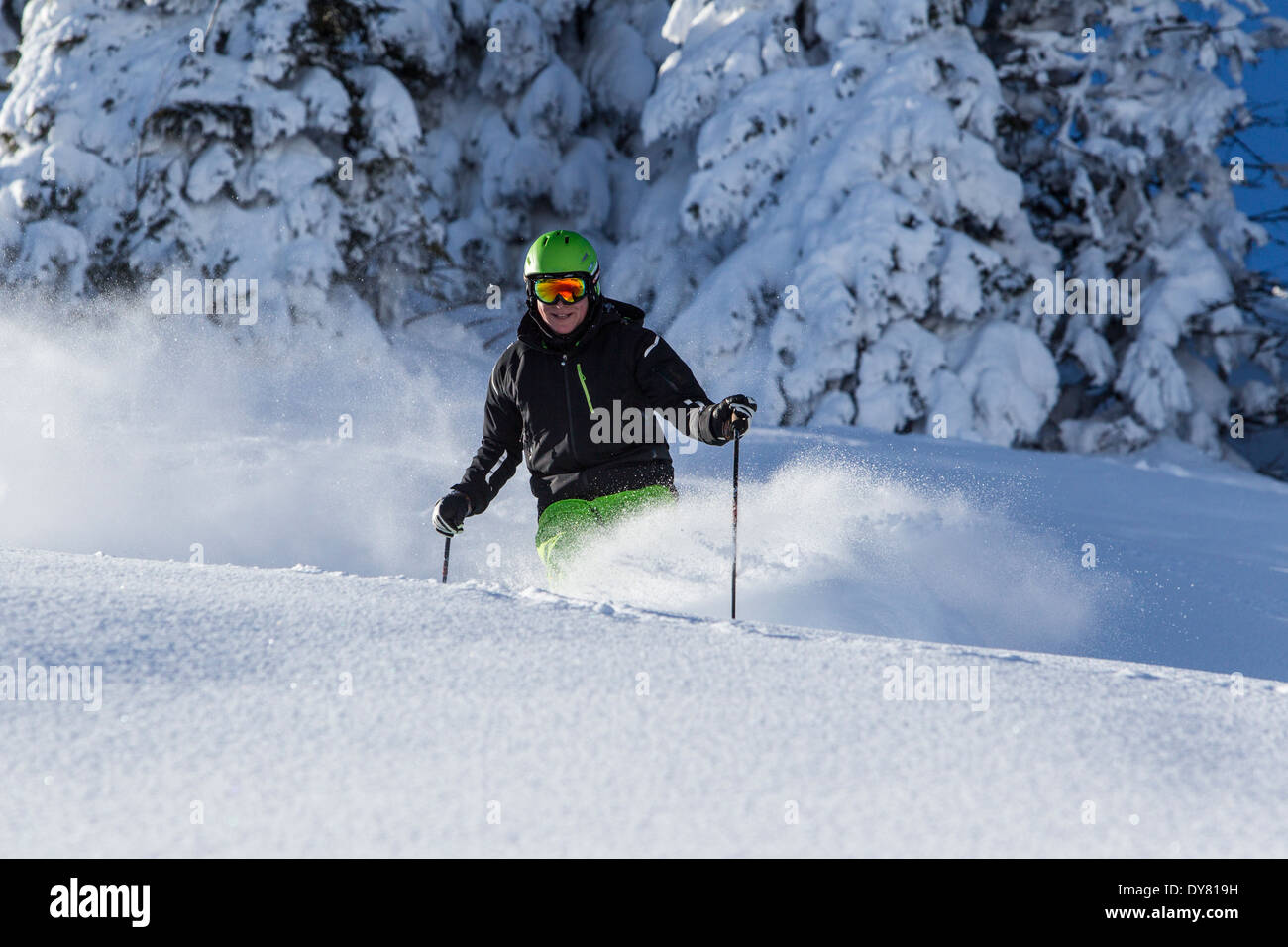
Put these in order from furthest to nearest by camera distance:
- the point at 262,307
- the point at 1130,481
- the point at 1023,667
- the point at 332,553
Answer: the point at 262,307 < the point at 1130,481 < the point at 332,553 < the point at 1023,667

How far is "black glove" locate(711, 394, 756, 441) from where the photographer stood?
4156mm

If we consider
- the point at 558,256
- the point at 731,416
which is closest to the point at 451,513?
the point at 558,256

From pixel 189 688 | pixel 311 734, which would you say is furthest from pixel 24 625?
pixel 311 734

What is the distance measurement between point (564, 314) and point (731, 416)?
0.89 m

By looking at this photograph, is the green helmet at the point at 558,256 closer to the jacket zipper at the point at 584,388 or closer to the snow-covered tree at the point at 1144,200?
the jacket zipper at the point at 584,388

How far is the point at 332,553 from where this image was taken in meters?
7.34

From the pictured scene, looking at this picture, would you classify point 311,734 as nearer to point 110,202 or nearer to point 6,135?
point 110,202

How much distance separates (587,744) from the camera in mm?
2127

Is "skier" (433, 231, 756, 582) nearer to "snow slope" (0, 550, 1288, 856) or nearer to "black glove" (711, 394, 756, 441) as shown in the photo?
"black glove" (711, 394, 756, 441)

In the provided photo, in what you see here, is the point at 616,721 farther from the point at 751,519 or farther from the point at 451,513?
the point at 751,519

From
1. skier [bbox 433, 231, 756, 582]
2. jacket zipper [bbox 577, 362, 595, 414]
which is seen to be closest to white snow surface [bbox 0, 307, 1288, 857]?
skier [bbox 433, 231, 756, 582]

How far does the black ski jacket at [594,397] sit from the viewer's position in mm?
4691

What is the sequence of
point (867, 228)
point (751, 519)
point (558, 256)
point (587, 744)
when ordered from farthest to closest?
point (867, 228), point (751, 519), point (558, 256), point (587, 744)
